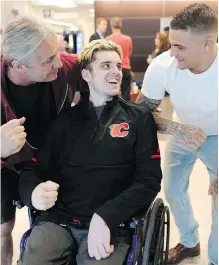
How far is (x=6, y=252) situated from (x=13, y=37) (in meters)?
1.09

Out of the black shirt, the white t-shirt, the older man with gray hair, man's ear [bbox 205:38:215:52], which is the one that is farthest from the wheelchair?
man's ear [bbox 205:38:215:52]

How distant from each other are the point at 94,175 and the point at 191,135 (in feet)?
1.57

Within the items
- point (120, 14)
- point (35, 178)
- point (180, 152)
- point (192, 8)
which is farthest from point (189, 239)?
point (120, 14)

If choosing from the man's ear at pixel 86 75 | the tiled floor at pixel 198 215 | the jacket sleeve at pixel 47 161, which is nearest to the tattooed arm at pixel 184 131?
the man's ear at pixel 86 75

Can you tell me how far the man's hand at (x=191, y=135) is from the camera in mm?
1582

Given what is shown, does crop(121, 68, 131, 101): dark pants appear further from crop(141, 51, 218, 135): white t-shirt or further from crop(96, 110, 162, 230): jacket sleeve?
crop(96, 110, 162, 230): jacket sleeve

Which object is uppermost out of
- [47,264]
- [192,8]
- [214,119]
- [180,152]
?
[192,8]

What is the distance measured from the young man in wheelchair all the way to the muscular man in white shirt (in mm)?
216

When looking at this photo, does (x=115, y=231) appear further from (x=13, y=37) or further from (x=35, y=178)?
(x=13, y=37)

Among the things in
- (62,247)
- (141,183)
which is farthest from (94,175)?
(62,247)

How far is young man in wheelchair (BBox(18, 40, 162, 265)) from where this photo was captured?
134 centimetres

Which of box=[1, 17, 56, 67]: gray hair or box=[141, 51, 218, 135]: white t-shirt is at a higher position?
box=[1, 17, 56, 67]: gray hair

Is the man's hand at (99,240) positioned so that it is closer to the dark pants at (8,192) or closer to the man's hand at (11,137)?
the man's hand at (11,137)

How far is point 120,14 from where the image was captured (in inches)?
383
